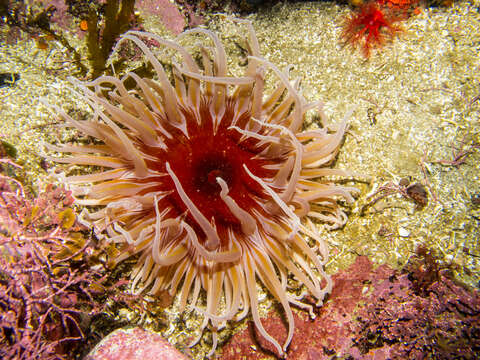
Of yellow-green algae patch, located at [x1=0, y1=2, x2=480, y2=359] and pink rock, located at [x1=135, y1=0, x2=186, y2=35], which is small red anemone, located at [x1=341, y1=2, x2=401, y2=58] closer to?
yellow-green algae patch, located at [x1=0, y1=2, x2=480, y2=359]

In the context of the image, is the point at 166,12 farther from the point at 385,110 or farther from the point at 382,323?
the point at 382,323

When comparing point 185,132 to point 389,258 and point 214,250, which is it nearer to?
point 214,250

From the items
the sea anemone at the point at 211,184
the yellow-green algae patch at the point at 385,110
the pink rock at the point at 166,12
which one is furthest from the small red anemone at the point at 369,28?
the pink rock at the point at 166,12

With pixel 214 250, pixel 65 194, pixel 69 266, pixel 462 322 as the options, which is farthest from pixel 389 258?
pixel 65 194

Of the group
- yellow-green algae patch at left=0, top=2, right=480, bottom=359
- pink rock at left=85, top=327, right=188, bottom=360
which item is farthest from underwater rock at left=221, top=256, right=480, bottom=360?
pink rock at left=85, top=327, right=188, bottom=360

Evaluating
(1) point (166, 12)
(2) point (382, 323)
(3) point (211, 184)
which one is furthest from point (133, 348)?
Result: (1) point (166, 12)
